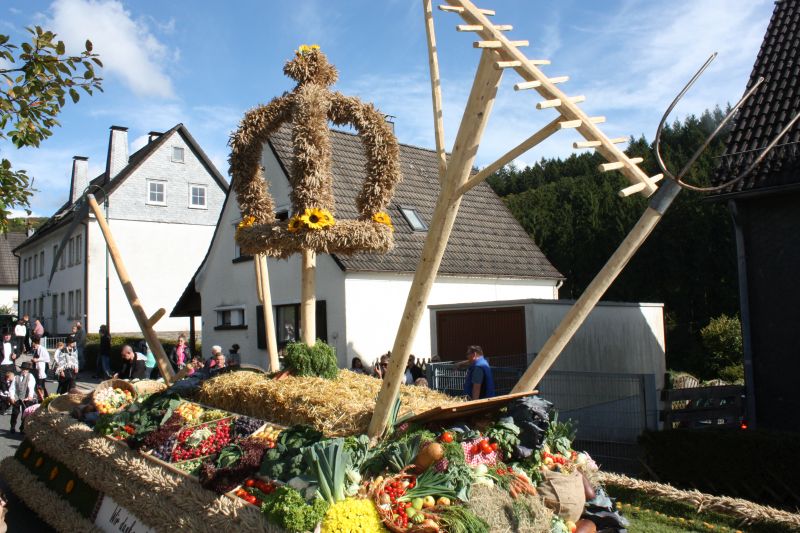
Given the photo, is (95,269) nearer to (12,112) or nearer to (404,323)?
(12,112)

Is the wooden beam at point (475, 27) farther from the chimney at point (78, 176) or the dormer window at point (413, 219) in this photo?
the chimney at point (78, 176)

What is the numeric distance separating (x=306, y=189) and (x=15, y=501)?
5.74 metres

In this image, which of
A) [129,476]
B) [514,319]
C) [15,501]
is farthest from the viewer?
[514,319]

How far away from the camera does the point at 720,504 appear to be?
7.66 meters

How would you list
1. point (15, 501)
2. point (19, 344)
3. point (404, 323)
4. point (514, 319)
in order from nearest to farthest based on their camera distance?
point (404, 323), point (15, 501), point (514, 319), point (19, 344)

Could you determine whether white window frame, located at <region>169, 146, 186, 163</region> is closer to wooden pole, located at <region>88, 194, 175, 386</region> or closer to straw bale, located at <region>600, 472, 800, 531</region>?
wooden pole, located at <region>88, 194, 175, 386</region>

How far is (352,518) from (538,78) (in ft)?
10.5

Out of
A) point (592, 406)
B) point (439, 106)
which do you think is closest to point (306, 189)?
point (439, 106)

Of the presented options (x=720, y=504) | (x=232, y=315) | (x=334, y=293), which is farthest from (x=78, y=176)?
(x=720, y=504)

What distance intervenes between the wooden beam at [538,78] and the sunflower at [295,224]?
10.0ft

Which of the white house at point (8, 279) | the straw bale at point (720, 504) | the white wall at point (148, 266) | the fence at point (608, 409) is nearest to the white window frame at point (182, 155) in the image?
the white wall at point (148, 266)

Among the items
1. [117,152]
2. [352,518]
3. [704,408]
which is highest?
[117,152]

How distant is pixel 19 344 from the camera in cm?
3108

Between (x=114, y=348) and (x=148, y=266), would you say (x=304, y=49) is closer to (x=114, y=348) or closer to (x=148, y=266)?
(x=114, y=348)
